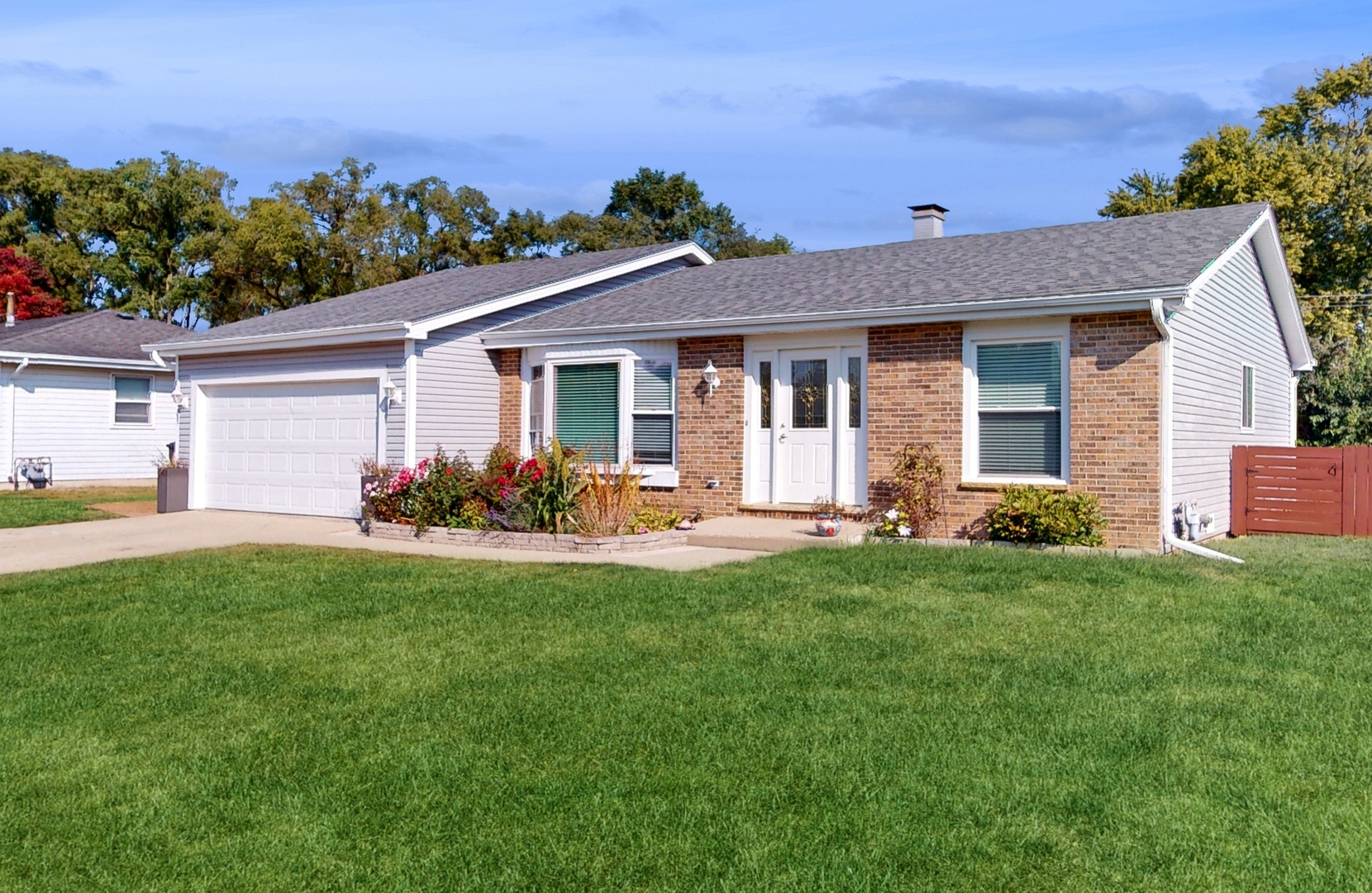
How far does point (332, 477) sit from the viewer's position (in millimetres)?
16531

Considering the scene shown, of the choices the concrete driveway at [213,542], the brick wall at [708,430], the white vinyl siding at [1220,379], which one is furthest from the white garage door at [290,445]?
the white vinyl siding at [1220,379]

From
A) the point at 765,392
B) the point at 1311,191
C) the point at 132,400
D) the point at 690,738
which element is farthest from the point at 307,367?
the point at 1311,191

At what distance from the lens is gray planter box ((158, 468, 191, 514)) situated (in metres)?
17.8

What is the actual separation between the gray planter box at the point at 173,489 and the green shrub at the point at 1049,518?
12.7 meters

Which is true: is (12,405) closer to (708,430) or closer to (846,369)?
(708,430)

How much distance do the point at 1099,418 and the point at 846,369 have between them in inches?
127

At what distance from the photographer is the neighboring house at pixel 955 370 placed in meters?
12.2

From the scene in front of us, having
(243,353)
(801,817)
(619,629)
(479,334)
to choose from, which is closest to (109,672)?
(619,629)

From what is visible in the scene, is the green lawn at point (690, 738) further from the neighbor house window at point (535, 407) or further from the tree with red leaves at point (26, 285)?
the tree with red leaves at point (26, 285)

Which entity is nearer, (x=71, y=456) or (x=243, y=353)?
(x=243, y=353)

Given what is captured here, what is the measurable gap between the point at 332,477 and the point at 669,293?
5.76 meters

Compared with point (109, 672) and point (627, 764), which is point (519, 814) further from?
point (109, 672)

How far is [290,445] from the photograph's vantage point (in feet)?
56.4

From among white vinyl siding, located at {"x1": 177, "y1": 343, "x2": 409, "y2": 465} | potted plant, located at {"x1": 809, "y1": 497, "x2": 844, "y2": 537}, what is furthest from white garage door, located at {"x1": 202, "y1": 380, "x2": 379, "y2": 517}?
potted plant, located at {"x1": 809, "y1": 497, "x2": 844, "y2": 537}
